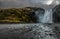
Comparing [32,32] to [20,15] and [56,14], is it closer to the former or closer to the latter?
[20,15]

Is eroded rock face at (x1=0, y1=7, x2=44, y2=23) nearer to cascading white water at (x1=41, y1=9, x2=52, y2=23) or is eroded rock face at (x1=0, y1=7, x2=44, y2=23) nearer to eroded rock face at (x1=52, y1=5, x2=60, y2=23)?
cascading white water at (x1=41, y1=9, x2=52, y2=23)

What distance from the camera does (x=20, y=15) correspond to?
249 centimetres

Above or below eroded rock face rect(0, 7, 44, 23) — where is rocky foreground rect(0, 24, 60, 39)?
below

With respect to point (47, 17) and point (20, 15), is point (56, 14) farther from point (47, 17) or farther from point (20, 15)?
point (20, 15)

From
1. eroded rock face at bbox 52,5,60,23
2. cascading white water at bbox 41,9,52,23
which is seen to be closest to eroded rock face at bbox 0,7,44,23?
cascading white water at bbox 41,9,52,23

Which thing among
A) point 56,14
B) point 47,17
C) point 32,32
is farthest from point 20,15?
point 56,14

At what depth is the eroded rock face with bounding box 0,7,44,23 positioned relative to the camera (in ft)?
8.14

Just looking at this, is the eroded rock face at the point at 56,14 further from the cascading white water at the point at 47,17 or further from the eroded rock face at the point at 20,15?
the eroded rock face at the point at 20,15

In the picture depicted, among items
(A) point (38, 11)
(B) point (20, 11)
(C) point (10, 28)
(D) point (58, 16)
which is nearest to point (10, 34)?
(C) point (10, 28)

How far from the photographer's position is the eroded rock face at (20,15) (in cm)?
248

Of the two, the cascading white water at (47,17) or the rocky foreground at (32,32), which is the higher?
the cascading white water at (47,17)

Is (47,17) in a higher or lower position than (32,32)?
higher

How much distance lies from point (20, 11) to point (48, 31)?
632mm

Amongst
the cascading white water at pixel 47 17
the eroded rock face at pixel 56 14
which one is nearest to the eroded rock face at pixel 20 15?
the cascading white water at pixel 47 17
